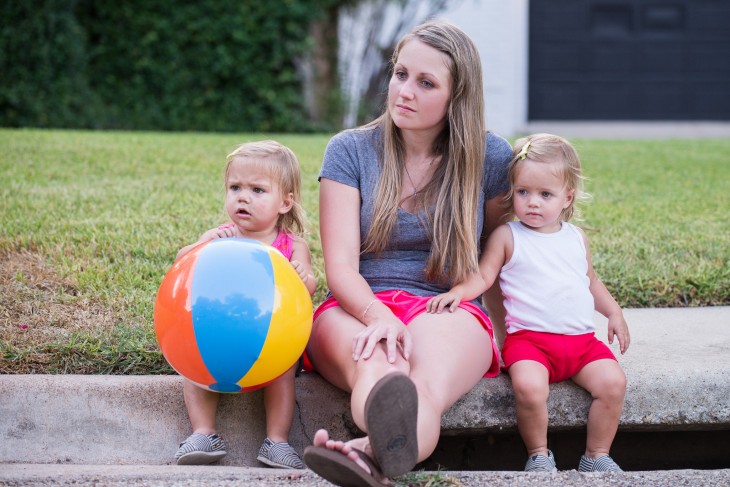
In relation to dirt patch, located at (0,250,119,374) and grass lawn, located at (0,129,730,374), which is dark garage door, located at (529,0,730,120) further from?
dirt patch, located at (0,250,119,374)

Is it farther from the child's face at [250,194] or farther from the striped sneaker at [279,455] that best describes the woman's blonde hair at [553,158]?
the striped sneaker at [279,455]

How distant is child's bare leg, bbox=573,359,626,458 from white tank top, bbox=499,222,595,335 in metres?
0.19

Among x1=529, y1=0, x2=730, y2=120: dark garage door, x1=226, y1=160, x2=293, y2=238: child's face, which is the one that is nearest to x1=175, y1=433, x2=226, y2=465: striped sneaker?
x1=226, y1=160, x2=293, y2=238: child's face

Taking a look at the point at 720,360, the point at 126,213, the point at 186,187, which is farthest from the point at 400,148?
the point at 186,187

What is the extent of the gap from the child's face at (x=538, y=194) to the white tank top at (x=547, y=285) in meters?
0.08

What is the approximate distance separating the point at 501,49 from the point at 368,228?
9990 millimetres

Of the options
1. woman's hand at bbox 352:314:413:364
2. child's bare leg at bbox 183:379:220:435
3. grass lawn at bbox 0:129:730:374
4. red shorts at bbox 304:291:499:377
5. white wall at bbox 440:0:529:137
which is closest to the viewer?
woman's hand at bbox 352:314:413:364

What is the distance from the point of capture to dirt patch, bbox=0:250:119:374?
3.34 metres

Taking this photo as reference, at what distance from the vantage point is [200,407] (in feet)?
10.2

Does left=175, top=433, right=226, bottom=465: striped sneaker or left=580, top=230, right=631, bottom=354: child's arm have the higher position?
left=580, top=230, right=631, bottom=354: child's arm

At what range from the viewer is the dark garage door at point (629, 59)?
1296 cm

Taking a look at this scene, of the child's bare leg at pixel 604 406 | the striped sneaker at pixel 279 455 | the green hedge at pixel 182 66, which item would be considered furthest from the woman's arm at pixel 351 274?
the green hedge at pixel 182 66

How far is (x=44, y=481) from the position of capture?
273 cm

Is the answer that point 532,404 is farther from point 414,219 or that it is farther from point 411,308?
point 414,219
